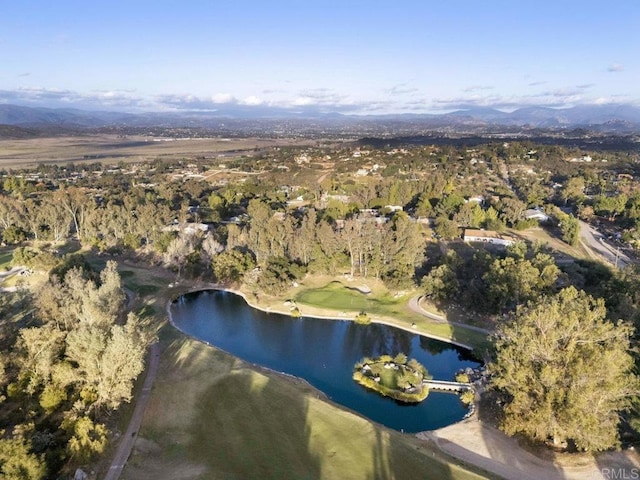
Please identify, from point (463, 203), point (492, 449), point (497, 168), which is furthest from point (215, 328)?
point (497, 168)

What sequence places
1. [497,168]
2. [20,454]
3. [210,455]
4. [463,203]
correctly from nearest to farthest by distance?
[20,454] → [210,455] → [463,203] → [497,168]

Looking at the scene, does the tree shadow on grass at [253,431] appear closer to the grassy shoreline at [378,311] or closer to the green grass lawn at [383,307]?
the grassy shoreline at [378,311]

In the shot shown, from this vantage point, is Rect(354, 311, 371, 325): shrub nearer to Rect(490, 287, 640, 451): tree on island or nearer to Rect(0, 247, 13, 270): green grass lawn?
Rect(490, 287, 640, 451): tree on island

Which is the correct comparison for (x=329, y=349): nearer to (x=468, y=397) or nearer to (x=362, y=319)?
(x=362, y=319)

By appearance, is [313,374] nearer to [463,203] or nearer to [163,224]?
[163,224]

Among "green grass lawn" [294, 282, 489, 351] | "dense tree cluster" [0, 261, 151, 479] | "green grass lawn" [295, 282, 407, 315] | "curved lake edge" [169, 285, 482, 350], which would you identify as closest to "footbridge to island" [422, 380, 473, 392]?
"green grass lawn" [294, 282, 489, 351]

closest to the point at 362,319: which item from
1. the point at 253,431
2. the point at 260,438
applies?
the point at 253,431

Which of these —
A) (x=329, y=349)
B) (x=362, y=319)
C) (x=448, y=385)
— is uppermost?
(x=362, y=319)
